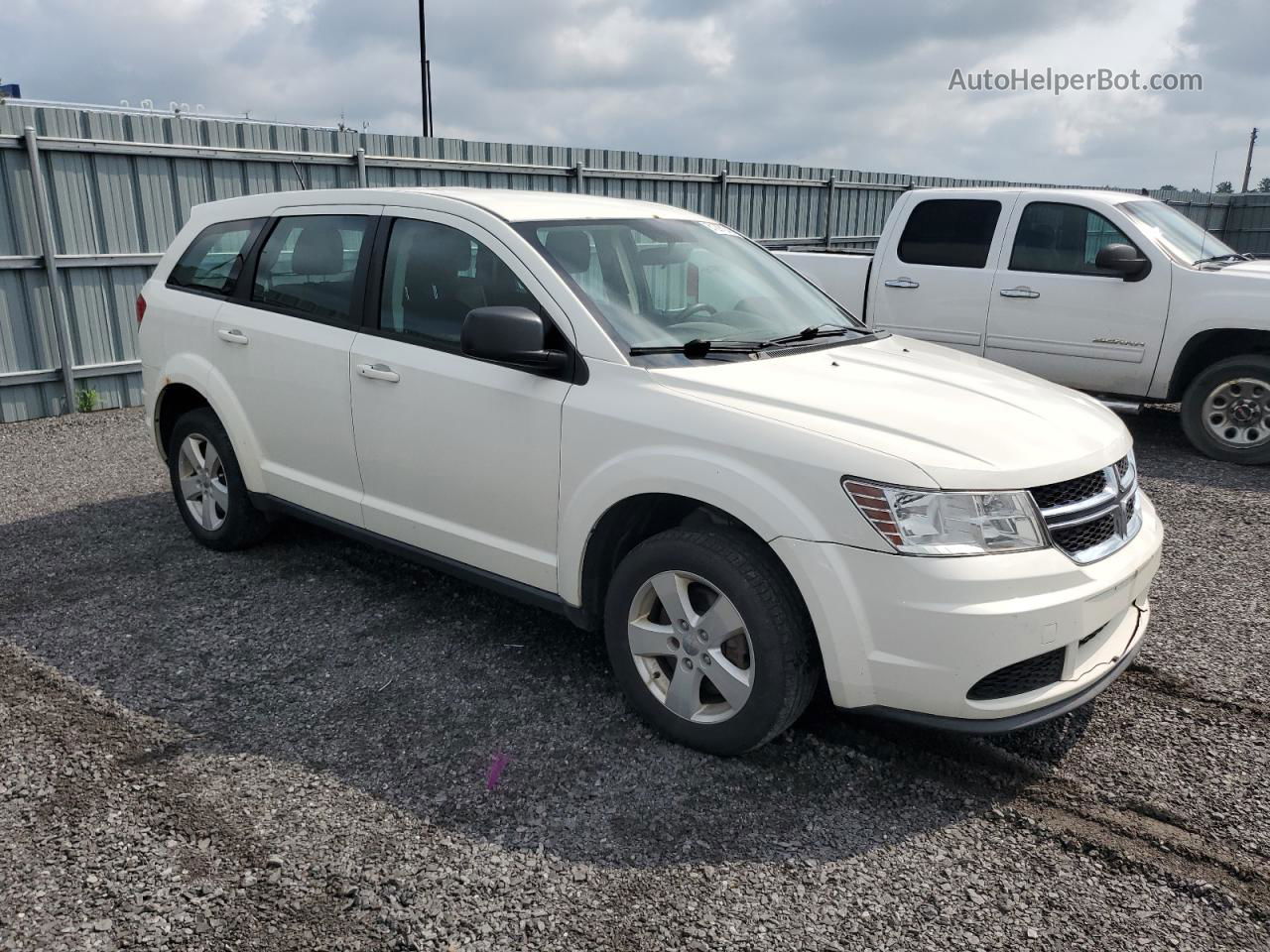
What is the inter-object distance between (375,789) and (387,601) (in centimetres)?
160

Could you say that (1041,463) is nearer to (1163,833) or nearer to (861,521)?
(861,521)

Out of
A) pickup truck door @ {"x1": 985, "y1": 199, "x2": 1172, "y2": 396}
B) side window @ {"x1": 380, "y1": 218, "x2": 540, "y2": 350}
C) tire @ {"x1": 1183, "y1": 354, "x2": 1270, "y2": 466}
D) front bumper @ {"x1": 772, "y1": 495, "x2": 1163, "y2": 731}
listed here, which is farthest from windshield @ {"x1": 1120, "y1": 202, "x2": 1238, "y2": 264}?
side window @ {"x1": 380, "y1": 218, "x2": 540, "y2": 350}

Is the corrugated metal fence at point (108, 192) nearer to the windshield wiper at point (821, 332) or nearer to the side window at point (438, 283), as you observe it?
the side window at point (438, 283)

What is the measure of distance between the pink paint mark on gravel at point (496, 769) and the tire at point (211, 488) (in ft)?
7.79

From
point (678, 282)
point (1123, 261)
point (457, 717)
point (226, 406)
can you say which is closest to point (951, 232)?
point (1123, 261)

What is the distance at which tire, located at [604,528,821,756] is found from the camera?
312 centimetres

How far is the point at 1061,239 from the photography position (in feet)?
26.3

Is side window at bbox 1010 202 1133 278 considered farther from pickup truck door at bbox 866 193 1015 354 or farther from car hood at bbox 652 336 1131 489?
car hood at bbox 652 336 1131 489

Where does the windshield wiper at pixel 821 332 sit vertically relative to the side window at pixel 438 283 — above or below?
below

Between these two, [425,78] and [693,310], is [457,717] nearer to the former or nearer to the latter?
[693,310]

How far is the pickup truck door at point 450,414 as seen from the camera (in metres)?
3.71

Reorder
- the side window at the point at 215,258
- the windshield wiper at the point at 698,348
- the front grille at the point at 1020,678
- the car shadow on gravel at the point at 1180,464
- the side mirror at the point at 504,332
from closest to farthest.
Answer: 1. the front grille at the point at 1020,678
2. the side mirror at the point at 504,332
3. the windshield wiper at the point at 698,348
4. the side window at the point at 215,258
5. the car shadow on gravel at the point at 1180,464

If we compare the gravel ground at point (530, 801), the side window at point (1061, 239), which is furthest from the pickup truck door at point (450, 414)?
the side window at point (1061, 239)

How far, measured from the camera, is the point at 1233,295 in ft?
24.1
